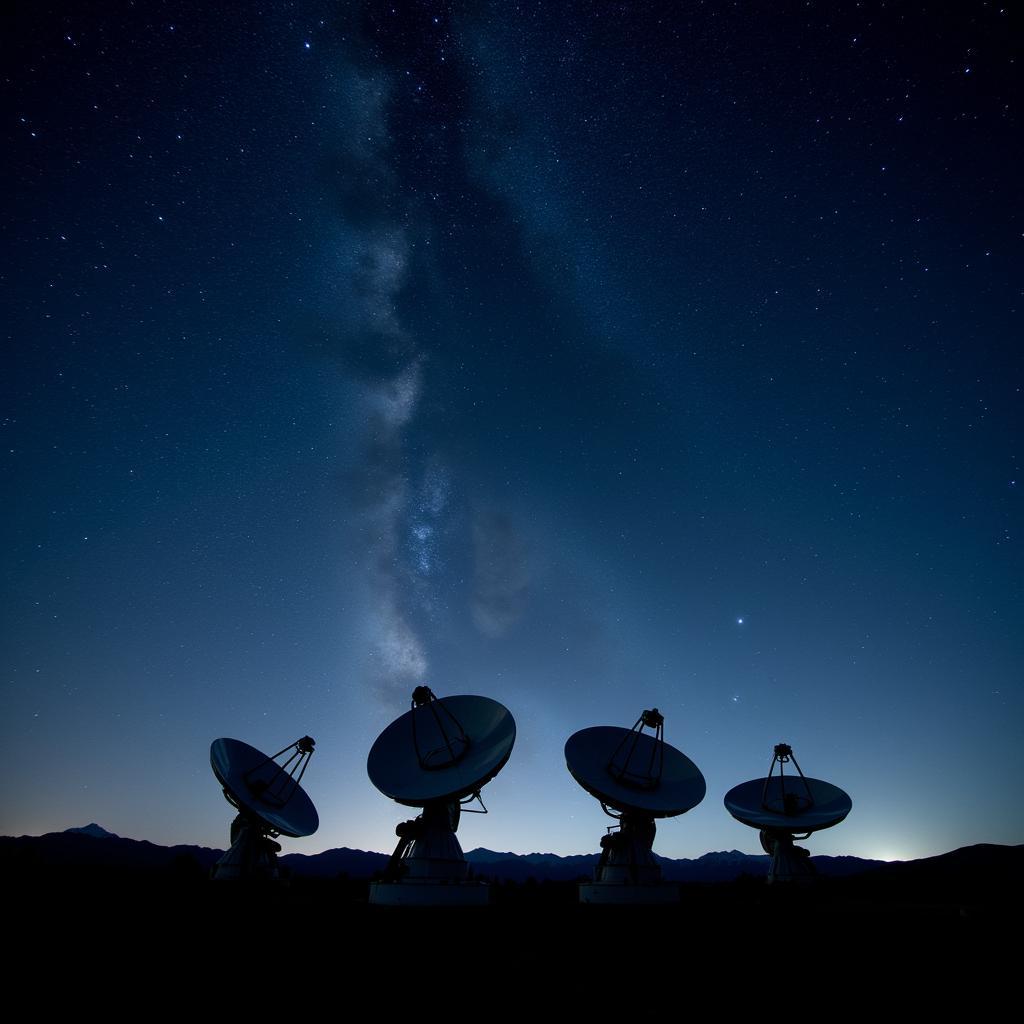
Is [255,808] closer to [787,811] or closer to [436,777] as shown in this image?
[436,777]

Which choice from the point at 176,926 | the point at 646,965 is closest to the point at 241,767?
the point at 176,926

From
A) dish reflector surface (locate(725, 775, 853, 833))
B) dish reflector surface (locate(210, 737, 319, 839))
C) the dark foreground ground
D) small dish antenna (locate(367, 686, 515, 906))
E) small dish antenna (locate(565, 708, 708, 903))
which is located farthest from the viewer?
dish reflector surface (locate(725, 775, 853, 833))

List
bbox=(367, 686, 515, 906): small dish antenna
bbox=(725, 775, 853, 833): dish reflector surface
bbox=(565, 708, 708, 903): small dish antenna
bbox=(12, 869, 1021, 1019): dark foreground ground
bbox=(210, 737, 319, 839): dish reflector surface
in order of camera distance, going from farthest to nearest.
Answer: bbox=(725, 775, 853, 833): dish reflector surface < bbox=(210, 737, 319, 839): dish reflector surface < bbox=(565, 708, 708, 903): small dish antenna < bbox=(367, 686, 515, 906): small dish antenna < bbox=(12, 869, 1021, 1019): dark foreground ground

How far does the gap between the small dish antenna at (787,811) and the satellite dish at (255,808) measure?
20470mm

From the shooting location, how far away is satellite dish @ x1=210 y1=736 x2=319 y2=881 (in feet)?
74.3

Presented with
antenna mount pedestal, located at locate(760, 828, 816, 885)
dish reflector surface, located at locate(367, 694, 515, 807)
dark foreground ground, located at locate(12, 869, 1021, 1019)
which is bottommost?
dark foreground ground, located at locate(12, 869, 1021, 1019)

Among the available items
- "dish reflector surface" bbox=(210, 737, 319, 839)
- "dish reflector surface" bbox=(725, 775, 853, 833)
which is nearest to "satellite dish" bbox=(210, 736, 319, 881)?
"dish reflector surface" bbox=(210, 737, 319, 839)

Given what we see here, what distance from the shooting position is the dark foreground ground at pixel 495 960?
284 inches

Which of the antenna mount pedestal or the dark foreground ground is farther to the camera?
the antenna mount pedestal

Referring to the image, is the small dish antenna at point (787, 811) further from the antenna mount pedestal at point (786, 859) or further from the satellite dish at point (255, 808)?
the satellite dish at point (255, 808)

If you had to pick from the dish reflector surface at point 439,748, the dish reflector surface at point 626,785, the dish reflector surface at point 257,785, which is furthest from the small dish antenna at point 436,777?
the dish reflector surface at point 257,785

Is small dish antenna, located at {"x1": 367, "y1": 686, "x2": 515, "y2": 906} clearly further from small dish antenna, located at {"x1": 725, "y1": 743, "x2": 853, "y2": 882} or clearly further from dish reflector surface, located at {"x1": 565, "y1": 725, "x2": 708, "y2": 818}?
small dish antenna, located at {"x1": 725, "y1": 743, "x2": 853, "y2": 882}

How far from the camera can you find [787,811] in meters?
28.5

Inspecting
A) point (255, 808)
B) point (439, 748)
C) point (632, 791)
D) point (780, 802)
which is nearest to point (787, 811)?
point (780, 802)
